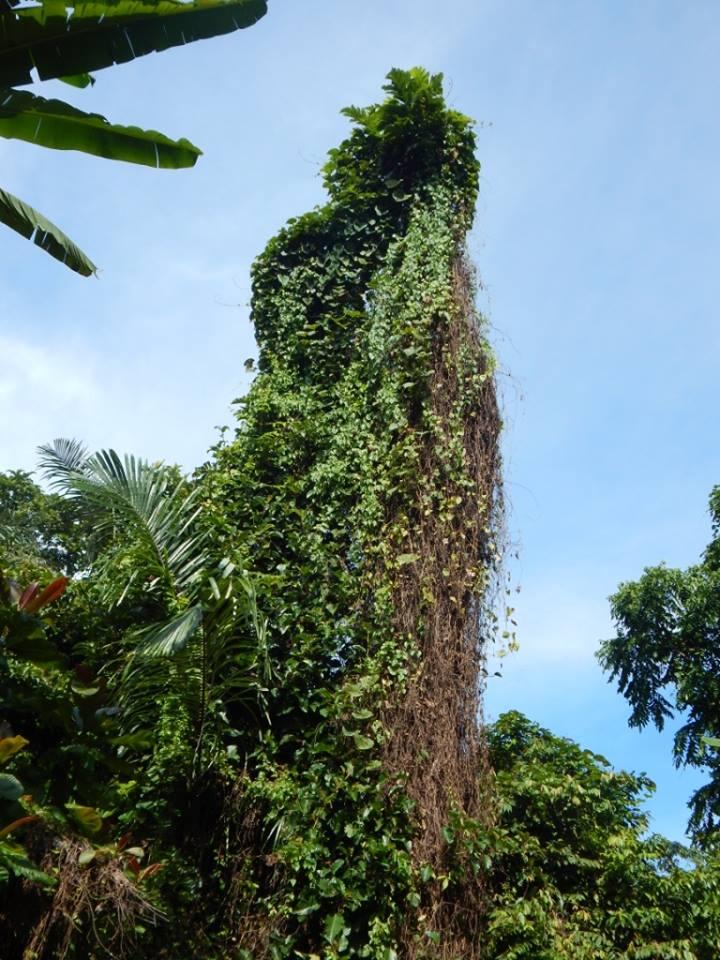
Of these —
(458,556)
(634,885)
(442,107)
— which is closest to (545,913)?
(634,885)

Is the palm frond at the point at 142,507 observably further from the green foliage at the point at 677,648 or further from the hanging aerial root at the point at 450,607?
the green foliage at the point at 677,648

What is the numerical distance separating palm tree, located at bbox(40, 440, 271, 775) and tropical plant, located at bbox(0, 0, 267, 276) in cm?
205

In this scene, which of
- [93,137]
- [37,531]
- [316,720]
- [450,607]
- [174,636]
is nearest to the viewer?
[93,137]

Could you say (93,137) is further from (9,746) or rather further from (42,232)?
(9,746)

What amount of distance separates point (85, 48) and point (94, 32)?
0.31 feet

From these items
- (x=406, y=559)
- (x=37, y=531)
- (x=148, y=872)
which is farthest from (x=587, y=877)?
(x=37, y=531)

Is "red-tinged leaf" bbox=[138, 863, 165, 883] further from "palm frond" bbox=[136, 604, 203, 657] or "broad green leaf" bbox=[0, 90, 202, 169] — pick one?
"broad green leaf" bbox=[0, 90, 202, 169]

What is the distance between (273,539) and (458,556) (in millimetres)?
1489

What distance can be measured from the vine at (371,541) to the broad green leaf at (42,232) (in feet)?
8.04

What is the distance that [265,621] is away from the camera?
679 centimetres

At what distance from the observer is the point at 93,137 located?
17.7 ft

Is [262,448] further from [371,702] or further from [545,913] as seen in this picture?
Answer: [545,913]

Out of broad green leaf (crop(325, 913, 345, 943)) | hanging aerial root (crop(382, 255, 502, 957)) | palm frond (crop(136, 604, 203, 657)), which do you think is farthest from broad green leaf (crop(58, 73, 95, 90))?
broad green leaf (crop(325, 913, 345, 943))

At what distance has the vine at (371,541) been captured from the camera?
6.12 m
